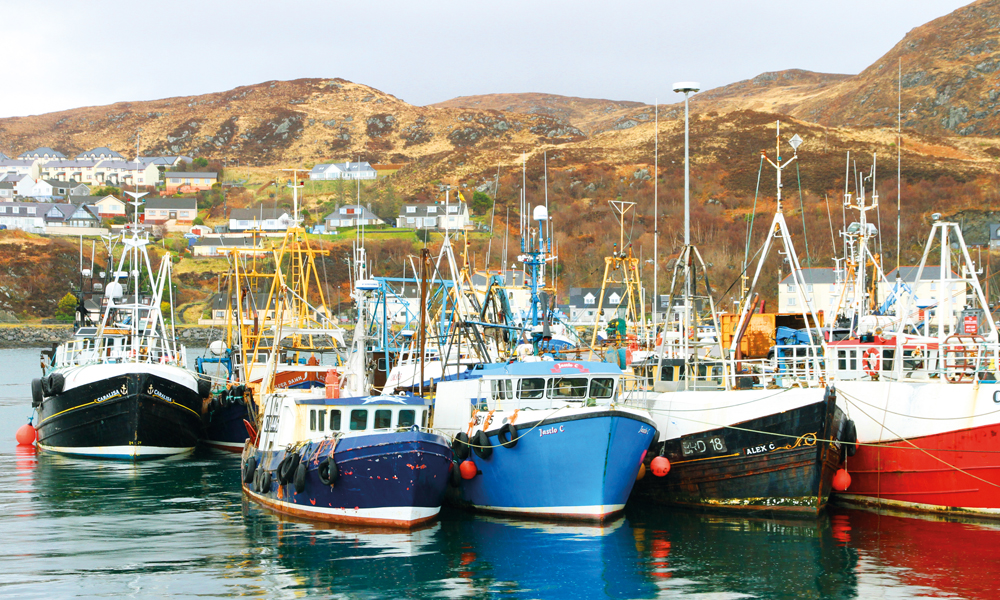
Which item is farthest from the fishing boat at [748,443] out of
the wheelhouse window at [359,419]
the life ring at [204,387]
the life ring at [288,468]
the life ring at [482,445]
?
the life ring at [204,387]

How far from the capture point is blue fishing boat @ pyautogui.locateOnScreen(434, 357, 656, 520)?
20234 mm

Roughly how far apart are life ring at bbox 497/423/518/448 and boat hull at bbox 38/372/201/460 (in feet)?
50.4

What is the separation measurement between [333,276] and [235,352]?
90.3 m

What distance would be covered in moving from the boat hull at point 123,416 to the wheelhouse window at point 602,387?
644 inches

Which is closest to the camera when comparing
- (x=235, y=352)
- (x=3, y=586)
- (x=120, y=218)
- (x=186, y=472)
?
(x=3, y=586)

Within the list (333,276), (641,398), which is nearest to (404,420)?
(641,398)

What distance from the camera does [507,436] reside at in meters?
21.0

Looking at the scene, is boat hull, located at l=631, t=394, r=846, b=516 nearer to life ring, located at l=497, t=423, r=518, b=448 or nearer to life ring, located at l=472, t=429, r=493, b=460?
life ring, located at l=497, t=423, r=518, b=448

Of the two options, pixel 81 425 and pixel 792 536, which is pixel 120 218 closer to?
pixel 81 425

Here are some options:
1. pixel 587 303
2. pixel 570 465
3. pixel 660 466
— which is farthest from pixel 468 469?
pixel 587 303

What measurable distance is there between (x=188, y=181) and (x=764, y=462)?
19212 centimetres

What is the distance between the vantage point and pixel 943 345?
74.4 ft

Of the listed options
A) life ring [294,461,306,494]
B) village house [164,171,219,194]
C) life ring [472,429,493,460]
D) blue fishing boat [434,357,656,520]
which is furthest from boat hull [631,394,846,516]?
village house [164,171,219,194]

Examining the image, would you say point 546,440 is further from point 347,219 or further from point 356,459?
point 347,219
